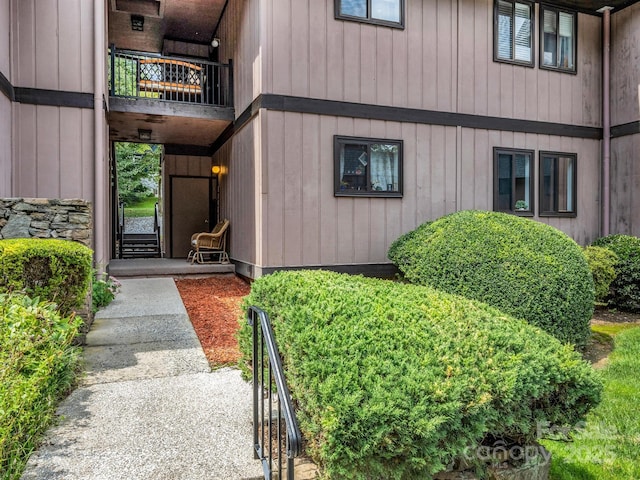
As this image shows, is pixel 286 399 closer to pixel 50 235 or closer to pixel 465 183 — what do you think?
pixel 50 235

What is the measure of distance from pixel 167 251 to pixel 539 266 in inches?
371

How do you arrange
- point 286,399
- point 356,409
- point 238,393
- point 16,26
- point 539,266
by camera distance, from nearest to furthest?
point 356,409 → point 286,399 → point 238,393 → point 539,266 → point 16,26

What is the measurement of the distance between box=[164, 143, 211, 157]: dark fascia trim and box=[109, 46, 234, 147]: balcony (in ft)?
2.83

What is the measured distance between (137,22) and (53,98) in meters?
4.52

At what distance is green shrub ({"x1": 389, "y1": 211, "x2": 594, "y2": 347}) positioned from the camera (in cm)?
503

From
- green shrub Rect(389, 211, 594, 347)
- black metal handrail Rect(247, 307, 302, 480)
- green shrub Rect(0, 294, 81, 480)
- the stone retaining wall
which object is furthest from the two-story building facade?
black metal handrail Rect(247, 307, 302, 480)

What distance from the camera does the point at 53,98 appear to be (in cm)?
668

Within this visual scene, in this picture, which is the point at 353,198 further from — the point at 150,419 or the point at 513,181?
the point at 150,419

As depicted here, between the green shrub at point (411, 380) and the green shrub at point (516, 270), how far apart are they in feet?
9.27

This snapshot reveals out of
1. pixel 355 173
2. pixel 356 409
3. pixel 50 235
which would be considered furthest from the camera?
pixel 355 173

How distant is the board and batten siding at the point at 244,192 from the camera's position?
7.24 meters

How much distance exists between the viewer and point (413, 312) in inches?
94.8

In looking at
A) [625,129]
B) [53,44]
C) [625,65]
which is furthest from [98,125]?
[625,65]

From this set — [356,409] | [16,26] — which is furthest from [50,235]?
[356,409]
